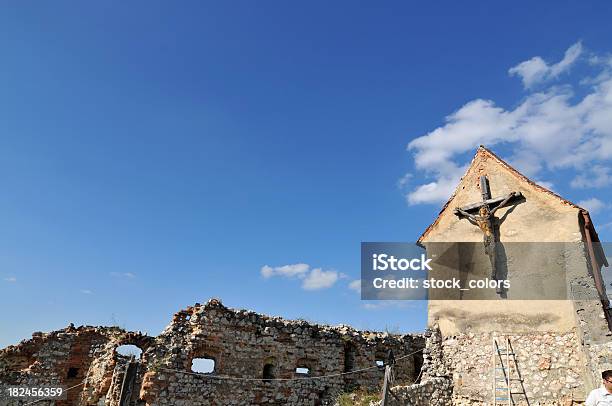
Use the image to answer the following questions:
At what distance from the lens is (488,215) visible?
1354 centimetres

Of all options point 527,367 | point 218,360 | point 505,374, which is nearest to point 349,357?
point 218,360

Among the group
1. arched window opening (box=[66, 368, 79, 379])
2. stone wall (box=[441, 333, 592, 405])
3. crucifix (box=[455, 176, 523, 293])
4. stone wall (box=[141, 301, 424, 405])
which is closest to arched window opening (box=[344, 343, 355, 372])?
stone wall (box=[141, 301, 424, 405])

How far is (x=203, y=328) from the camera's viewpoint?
15.0m

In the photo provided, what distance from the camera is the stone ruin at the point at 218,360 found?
14.3m

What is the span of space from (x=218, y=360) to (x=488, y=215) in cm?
1021

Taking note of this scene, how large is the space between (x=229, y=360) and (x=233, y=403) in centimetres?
138

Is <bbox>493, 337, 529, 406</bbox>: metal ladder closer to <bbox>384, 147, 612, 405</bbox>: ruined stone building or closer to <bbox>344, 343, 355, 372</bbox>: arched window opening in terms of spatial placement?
<bbox>384, 147, 612, 405</bbox>: ruined stone building

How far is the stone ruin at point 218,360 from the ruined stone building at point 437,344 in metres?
0.04

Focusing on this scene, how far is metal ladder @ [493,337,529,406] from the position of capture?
453 inches

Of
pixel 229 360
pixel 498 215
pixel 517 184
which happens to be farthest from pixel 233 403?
pixel 517 184

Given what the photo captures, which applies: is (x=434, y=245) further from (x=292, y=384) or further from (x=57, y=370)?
(x=57, y=370)

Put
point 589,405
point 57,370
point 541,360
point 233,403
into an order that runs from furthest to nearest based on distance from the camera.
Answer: point 57,370
point 233,403
point 541,360
point 589,405

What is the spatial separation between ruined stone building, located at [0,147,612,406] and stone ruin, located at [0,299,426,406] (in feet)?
0.12

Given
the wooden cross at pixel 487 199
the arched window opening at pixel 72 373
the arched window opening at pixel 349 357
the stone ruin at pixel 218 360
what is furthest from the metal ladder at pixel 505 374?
the arched window opening at pixel 72 373
